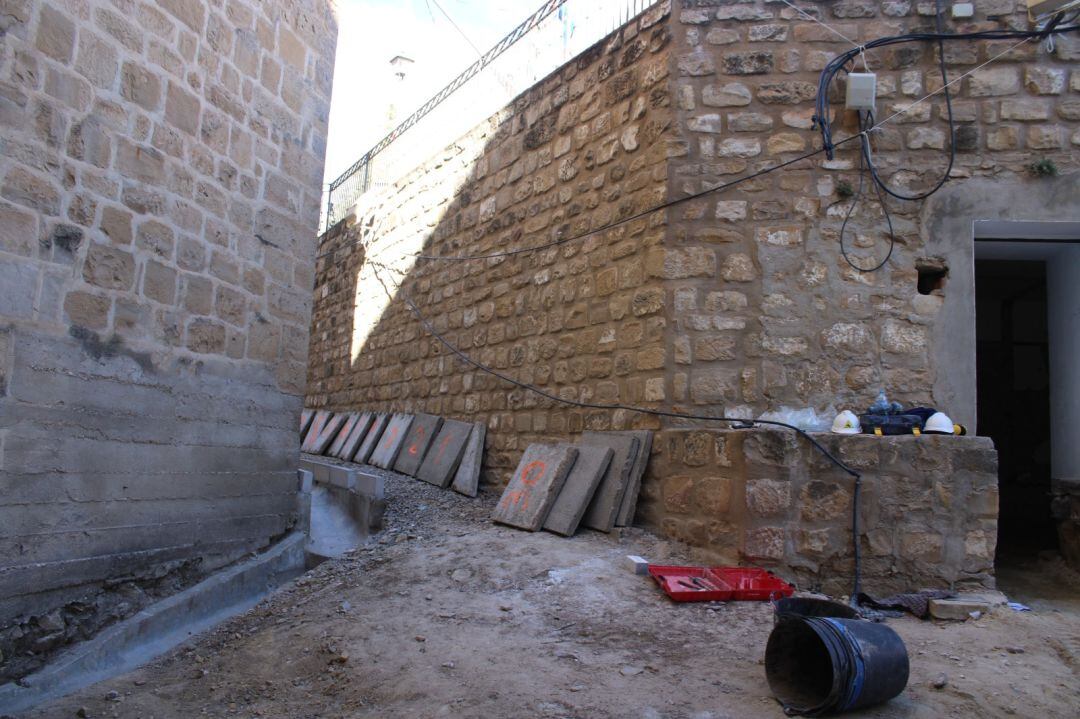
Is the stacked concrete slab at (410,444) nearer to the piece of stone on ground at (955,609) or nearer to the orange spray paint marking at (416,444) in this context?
the orange spray paint marking at (416,444)

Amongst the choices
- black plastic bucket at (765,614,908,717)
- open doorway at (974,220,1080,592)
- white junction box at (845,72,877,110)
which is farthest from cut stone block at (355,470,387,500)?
open doorway at (974,220,1080,592)

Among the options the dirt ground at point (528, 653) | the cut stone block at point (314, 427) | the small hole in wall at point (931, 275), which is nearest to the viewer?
the dirt ground at point (528, 653)

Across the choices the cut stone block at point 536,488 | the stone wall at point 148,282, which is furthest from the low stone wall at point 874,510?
the stone wall at point 148,282

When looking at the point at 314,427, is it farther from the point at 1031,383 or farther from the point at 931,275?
the point at 1031,383

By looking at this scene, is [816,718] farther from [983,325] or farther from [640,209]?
[983,325]

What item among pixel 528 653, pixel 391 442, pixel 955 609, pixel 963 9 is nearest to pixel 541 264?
pixel 391 442

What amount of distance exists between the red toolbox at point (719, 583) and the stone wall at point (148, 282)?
248 centimetres

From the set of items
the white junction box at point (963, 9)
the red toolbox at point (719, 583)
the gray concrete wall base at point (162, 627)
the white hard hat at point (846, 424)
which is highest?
the white junction box at point (963, 9)

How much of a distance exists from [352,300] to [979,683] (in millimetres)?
8111

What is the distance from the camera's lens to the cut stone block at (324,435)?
9055mm

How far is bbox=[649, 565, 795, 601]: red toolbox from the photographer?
3.79m

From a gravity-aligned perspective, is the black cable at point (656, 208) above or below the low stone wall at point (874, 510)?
above

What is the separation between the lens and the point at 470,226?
24.1 feet

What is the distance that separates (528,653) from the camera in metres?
3.20
